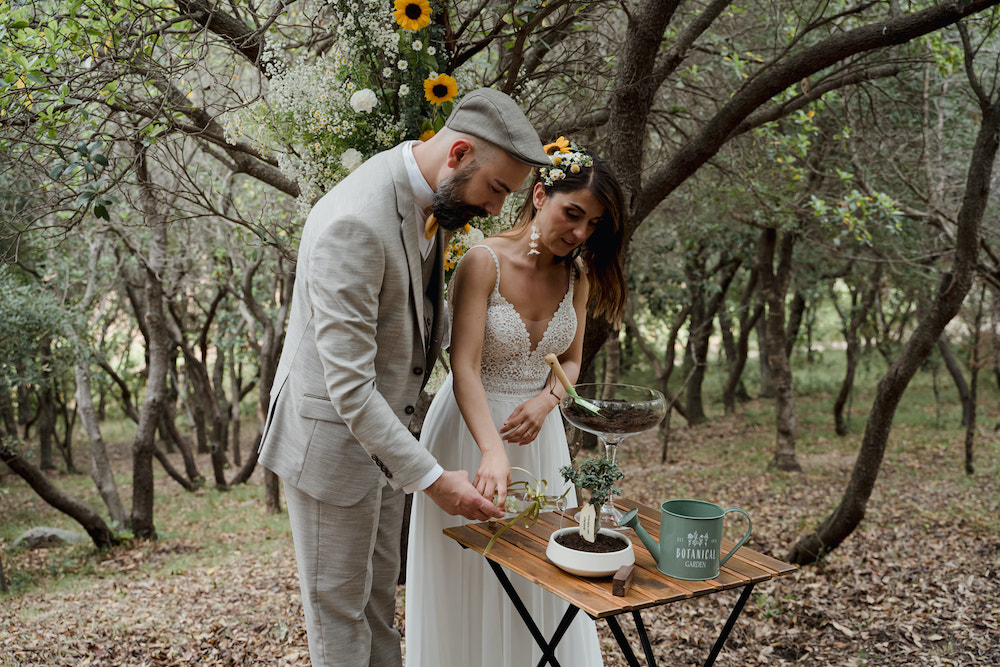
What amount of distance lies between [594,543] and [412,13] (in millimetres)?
2054

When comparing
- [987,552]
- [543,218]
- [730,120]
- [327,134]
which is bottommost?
[987,552]

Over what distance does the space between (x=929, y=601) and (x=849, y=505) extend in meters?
0.79

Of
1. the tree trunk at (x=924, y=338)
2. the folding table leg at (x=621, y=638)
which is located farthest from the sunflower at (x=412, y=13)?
the tree trunk at (x=924, y=338)

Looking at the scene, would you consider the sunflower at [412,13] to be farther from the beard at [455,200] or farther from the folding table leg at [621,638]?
the folding table leg at [621,638]

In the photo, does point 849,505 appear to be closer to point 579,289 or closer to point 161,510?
point 579,289

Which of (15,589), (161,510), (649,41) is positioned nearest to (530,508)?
(649,41)

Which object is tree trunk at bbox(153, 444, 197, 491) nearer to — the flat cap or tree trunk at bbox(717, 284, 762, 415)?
tree trunk at bbox(717, 284, 762, 415)

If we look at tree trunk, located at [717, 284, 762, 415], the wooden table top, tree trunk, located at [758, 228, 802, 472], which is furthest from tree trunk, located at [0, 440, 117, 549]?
tree trunk, located at [717, 284, 762, 415]

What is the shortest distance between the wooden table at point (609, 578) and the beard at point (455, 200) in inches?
39.8

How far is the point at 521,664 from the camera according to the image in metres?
2.97

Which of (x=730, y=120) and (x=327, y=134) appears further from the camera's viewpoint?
(x=730, y=120)

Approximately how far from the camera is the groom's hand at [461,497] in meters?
2.20

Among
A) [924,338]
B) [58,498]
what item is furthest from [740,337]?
[58,498]

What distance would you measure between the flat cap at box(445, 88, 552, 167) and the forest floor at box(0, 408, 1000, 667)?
3.01 metres
